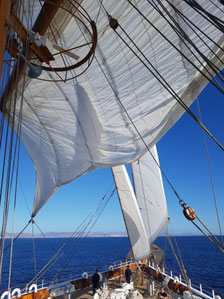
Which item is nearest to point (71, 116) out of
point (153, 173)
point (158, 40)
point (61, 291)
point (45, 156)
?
point (45, 156)

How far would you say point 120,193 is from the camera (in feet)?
49.1

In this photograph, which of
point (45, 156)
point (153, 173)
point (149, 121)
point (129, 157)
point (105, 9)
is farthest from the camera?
point (153, 173)

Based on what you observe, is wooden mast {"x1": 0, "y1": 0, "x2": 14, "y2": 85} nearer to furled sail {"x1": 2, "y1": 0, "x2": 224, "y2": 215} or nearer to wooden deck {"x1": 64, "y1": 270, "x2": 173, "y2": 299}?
furled sail {"x1": 2, "y1": 0, "x2": 224, "y2": 215}

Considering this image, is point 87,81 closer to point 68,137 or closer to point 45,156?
point 68,137

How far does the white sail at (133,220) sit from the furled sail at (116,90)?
4.40 metres

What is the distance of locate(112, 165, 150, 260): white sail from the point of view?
47.8 ft

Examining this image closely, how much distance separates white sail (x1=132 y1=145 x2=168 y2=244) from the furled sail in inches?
379

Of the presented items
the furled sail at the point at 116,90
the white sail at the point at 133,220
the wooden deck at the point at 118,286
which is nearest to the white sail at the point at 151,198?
the white sail at the point at 133,220

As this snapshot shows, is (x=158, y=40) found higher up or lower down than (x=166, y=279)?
higher up

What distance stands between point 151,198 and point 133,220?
5579 millimetres

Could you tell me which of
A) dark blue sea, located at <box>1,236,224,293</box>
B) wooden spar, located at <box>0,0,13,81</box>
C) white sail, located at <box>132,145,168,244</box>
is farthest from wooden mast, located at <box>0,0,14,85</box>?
white sail, located at <box>132,145,168,244</box>

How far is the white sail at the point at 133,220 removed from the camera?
14562 millimetres

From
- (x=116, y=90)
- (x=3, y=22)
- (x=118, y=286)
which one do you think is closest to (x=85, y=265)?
(x=118, y=286)

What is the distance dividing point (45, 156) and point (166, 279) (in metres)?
9.96
